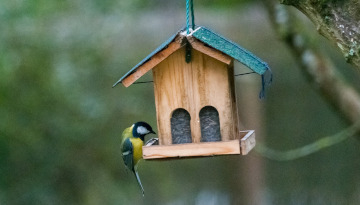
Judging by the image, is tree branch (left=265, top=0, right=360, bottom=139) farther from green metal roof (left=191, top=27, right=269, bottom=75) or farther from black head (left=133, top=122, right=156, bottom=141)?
green metal roof (left=191, top=27, right=269, bottom=75)

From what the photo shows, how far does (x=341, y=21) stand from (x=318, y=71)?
7.89 ft

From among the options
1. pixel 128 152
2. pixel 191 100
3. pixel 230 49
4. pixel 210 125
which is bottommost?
pixel 128 152

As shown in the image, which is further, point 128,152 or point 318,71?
point 318,71

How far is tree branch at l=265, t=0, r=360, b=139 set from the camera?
427cm

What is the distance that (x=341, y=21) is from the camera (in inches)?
75.9

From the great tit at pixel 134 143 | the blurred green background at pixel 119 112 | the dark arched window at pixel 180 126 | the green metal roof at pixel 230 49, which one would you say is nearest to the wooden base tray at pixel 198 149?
the dark arched window at pixel 180 126

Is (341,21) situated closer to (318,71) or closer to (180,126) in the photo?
(180,126)

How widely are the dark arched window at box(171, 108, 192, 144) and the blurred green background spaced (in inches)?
80.4

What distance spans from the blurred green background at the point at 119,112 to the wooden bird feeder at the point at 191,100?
6.70 ft

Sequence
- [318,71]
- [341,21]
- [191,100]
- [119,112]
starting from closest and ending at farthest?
[341,21] → [191,100] → [318,71] → [119,112]

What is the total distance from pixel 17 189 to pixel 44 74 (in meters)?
1.04

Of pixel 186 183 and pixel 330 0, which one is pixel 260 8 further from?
pixel 330 0

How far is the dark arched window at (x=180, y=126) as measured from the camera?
249 cm

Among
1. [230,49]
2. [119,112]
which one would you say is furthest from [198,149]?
[119,112]
